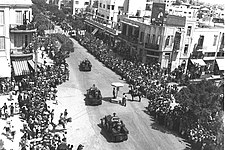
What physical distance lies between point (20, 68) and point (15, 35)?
4739 millimetres

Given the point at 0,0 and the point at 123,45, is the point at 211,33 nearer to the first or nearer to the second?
the point at 123,45

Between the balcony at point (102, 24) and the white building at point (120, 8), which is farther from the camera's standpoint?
the white building at point (120, 8)

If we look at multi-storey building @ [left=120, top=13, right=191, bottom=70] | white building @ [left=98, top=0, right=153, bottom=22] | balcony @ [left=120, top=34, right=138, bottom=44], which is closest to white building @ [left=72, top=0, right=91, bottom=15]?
white building @ [left=98, top=0, right=153, bottom=22]

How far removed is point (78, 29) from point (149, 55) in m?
37.2

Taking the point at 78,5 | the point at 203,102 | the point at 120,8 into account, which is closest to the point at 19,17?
the point at 203,102

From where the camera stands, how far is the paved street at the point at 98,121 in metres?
24.1

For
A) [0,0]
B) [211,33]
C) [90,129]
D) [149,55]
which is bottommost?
[90,129]

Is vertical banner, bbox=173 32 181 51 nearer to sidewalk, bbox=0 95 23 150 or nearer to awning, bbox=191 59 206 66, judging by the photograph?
awning, bbox=191 59 206 66

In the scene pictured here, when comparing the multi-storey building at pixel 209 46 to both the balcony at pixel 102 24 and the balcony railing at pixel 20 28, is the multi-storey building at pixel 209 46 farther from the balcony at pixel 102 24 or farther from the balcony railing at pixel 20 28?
the balcony railing at pixel 20 28

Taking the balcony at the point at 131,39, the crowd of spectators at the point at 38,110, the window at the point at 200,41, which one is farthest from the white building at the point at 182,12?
the crowd of spectators at the point at 38,110

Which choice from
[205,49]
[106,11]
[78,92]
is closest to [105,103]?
[78,92]

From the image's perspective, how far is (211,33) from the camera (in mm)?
48281

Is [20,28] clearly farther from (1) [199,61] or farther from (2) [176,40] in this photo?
(1) [199,61]

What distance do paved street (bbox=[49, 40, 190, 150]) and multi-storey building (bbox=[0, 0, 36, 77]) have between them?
20.7 ft
